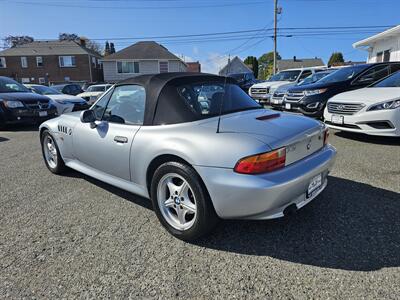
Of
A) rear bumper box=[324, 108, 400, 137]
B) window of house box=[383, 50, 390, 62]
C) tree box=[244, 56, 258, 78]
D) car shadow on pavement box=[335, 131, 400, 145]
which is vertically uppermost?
tree box=[244, 56, 258, 78]

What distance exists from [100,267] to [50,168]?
9.66ft

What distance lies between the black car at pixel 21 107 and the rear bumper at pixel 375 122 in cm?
865

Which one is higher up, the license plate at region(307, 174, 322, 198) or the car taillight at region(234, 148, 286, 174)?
the car taillight at region(234, 148, 286, 174)

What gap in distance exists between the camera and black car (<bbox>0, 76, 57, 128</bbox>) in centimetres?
898

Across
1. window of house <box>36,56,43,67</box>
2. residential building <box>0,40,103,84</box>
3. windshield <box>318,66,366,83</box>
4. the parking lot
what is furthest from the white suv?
window of house <box>36,56,43,67</box>

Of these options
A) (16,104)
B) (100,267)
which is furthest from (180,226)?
(16,104)

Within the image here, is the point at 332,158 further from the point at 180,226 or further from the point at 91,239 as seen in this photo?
the point at 91,239

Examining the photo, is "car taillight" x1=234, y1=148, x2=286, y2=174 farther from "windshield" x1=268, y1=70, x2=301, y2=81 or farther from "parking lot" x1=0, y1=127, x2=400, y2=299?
"windshield" x1=268, y1=70, x2=301, y2=81

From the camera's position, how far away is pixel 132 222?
10.5ft

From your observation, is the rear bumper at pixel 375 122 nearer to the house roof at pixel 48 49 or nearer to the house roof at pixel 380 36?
the house roof at pixel 380 36

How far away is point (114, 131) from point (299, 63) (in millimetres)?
65051

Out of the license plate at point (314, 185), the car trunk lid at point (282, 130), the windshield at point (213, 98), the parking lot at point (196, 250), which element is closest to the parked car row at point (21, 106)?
the parking lot at point (196, 250)

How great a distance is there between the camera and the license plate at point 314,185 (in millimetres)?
2742

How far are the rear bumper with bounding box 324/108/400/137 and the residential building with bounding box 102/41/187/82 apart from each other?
3149 cm
